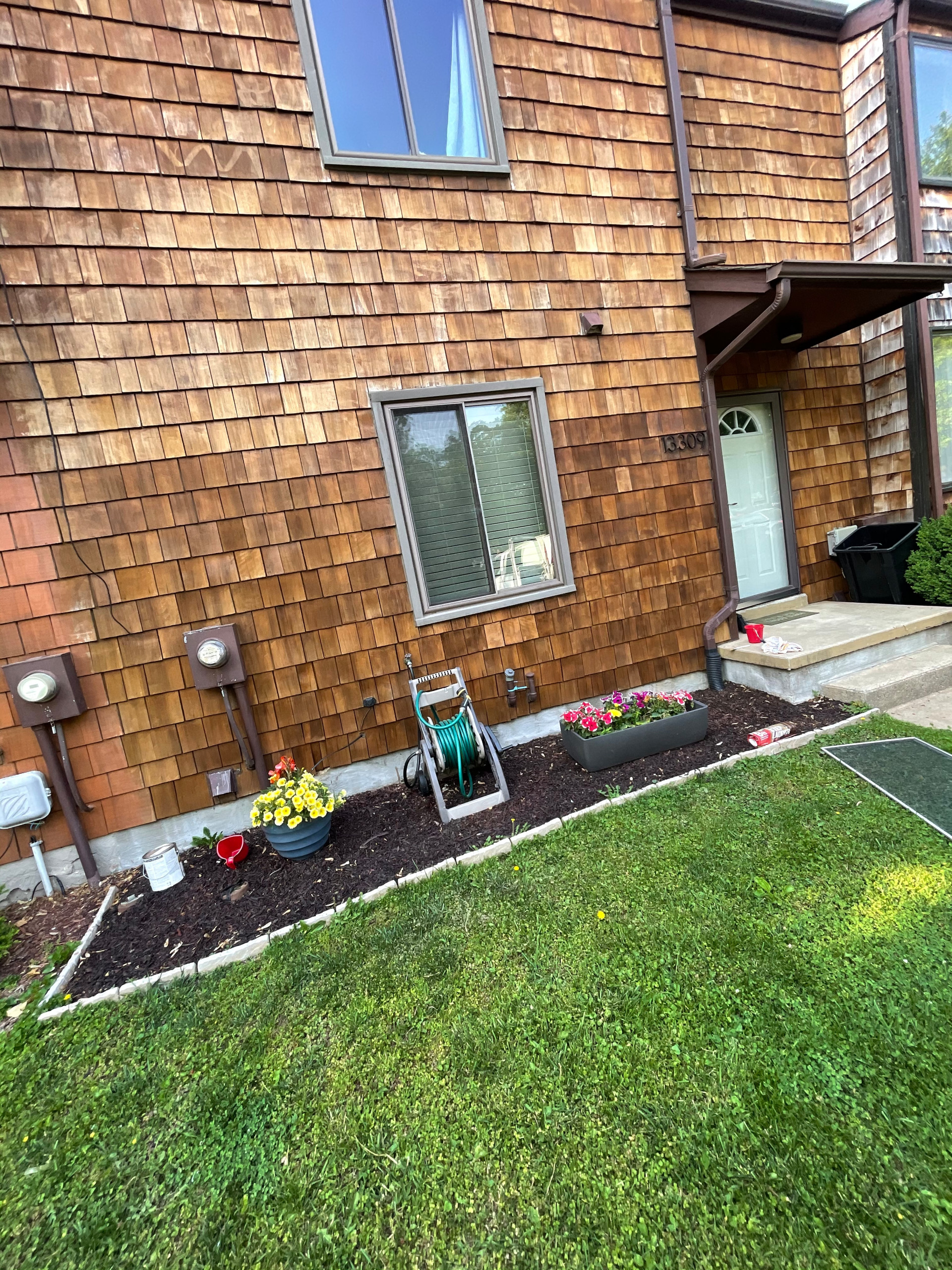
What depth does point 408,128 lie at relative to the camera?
3289 millimetres

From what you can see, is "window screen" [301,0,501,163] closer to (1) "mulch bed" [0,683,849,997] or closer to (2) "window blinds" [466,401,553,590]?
(2) "window blinds" [466,401,553,590]

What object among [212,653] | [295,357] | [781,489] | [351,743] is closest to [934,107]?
[781,489]

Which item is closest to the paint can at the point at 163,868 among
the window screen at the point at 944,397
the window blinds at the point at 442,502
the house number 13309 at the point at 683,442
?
the window blinds at the point at 442,502

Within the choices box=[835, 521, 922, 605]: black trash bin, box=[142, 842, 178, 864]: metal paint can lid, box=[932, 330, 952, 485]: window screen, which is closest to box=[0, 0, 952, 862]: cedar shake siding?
box=[142, 842, 178, 864]: metal paint can lid

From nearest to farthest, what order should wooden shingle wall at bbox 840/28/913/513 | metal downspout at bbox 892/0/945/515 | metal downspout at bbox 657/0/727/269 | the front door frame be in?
metal downspout at bbox 657/0/727/269
metal downspout at bbox 892/0/945/515
wooden shingle wall at bbox 840/28/913/513
the front door frame

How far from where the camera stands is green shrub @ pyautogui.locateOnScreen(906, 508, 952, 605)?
4027 mm

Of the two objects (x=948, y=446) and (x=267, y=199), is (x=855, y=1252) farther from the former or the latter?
(x=948, y=446)

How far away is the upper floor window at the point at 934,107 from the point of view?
4891mm

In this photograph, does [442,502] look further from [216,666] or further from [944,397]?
[944,397]

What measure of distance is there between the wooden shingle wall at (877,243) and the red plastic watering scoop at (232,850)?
6156 millimetres

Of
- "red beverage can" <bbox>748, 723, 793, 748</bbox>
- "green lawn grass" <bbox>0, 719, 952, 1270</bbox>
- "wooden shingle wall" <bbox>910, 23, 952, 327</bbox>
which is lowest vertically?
"green lawn grass" <bbox>0, 719, 952, 1270</bbox>

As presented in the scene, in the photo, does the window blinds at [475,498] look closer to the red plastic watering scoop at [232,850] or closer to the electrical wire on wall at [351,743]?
the electrical wire on wall at [351,743]

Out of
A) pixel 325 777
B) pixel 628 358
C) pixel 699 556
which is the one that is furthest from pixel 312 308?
pixel 699 556

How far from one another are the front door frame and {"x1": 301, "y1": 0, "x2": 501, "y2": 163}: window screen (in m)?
2.89
